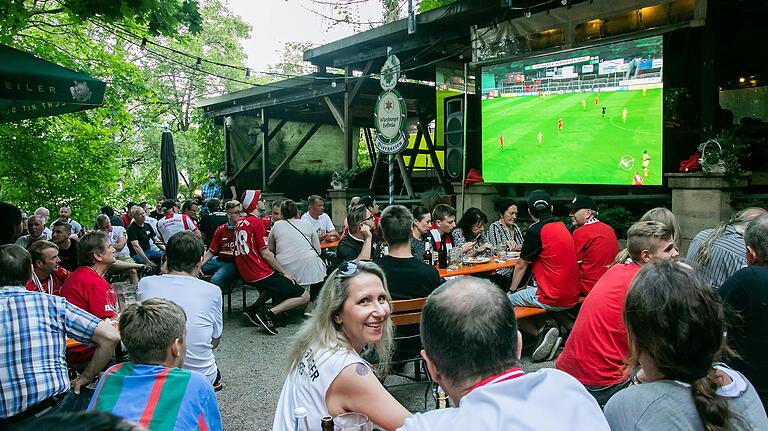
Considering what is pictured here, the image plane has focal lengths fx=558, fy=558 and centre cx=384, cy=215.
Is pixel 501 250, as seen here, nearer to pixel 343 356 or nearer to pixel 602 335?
pixel 602 335

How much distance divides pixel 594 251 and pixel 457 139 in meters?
6.96

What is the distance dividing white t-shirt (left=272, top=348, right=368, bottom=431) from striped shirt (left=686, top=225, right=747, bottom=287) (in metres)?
2.72

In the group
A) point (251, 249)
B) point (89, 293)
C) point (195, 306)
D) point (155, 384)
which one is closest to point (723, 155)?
point (251, 249)

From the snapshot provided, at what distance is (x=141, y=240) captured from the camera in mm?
9445

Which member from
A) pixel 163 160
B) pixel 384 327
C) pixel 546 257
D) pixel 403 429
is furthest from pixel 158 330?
pixel 163 160

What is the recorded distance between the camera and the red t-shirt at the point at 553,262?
17.7 ft

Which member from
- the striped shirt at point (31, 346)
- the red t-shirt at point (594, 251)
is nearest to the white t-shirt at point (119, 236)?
the striped shirt at point (31, 346)

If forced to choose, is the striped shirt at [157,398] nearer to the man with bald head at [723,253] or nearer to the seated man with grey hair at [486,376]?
the seated man with grey hair at [486,376]

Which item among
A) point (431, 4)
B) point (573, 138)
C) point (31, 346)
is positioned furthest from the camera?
point (431, 4)

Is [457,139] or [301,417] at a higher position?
[457,139]

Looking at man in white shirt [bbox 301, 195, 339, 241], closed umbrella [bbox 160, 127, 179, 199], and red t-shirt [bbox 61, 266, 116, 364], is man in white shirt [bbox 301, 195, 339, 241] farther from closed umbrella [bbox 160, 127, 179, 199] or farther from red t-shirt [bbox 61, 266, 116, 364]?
closed umbrella [bbox 160, 127, 179, 199]

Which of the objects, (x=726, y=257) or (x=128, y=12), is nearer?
(x=726, y=257)

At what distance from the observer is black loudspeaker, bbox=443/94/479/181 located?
40.0 ft

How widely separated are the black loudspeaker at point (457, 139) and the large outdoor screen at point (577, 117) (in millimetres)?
541
